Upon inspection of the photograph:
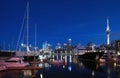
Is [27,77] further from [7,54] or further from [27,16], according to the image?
[7,54]

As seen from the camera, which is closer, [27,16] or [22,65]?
[22,65]

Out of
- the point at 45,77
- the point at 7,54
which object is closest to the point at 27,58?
the point at 7,54

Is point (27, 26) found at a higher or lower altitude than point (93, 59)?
higher

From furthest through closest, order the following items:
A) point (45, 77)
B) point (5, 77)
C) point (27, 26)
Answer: point (27, 26) < point (45, 77) < point (5, 77)

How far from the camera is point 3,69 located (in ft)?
188

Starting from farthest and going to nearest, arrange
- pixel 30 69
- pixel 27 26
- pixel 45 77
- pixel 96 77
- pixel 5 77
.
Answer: pixel 27 26 → pixel 30 69 → pixel 96 77 → pixel 45 77 → pixel 5 77

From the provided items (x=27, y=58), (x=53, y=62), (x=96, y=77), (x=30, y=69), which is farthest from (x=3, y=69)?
(x=53, y=62)

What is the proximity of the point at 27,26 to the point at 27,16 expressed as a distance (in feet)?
11.0

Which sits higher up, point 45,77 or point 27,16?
point 27,16

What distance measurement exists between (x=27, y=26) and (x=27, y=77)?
35186 mm

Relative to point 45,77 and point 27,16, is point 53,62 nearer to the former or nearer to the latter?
point 27,16

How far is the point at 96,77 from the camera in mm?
54906

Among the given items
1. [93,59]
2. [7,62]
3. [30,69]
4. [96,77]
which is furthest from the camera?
[93,59]

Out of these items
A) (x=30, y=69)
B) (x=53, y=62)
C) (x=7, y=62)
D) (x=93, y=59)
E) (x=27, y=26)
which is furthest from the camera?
(x=93, y=59)
